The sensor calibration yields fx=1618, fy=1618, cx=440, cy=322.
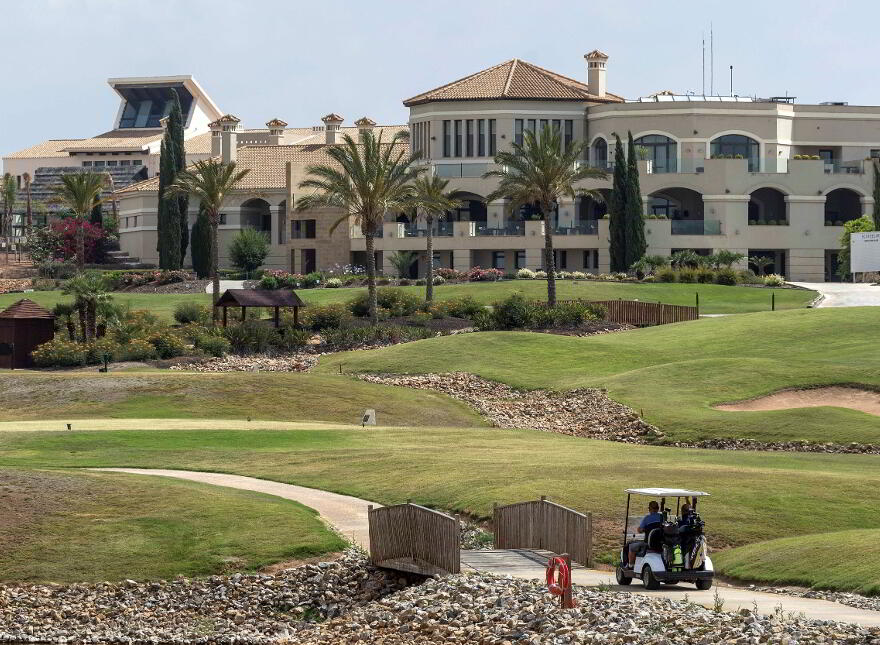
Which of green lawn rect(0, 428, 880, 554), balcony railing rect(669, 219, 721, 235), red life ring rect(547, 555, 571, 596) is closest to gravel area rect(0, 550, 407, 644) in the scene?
red life ring rect(547, 555, 571, 596)

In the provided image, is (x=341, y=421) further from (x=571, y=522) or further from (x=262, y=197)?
(x=262, y=197)

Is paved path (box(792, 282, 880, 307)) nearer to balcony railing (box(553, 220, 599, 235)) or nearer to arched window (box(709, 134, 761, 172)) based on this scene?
balcony railing (box(553, 220, 599, 235))

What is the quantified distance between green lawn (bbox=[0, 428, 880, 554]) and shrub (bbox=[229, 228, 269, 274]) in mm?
62523

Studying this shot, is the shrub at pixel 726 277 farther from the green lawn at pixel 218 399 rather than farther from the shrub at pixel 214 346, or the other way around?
the green lawn at pixel 218 399

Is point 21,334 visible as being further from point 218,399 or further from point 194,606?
point 194,606

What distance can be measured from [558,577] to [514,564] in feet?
11.0

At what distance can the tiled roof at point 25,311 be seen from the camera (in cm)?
7069

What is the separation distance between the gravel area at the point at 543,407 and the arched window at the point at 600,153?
5265 cm

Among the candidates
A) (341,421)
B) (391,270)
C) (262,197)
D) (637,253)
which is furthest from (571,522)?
(262,197)

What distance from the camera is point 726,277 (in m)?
96.2

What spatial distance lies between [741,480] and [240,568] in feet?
38.8

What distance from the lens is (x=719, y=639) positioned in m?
21.7

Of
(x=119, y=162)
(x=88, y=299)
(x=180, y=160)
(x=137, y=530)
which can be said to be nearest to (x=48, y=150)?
(x=119, y=162)

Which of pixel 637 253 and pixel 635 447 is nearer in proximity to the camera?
pixel 635 447
